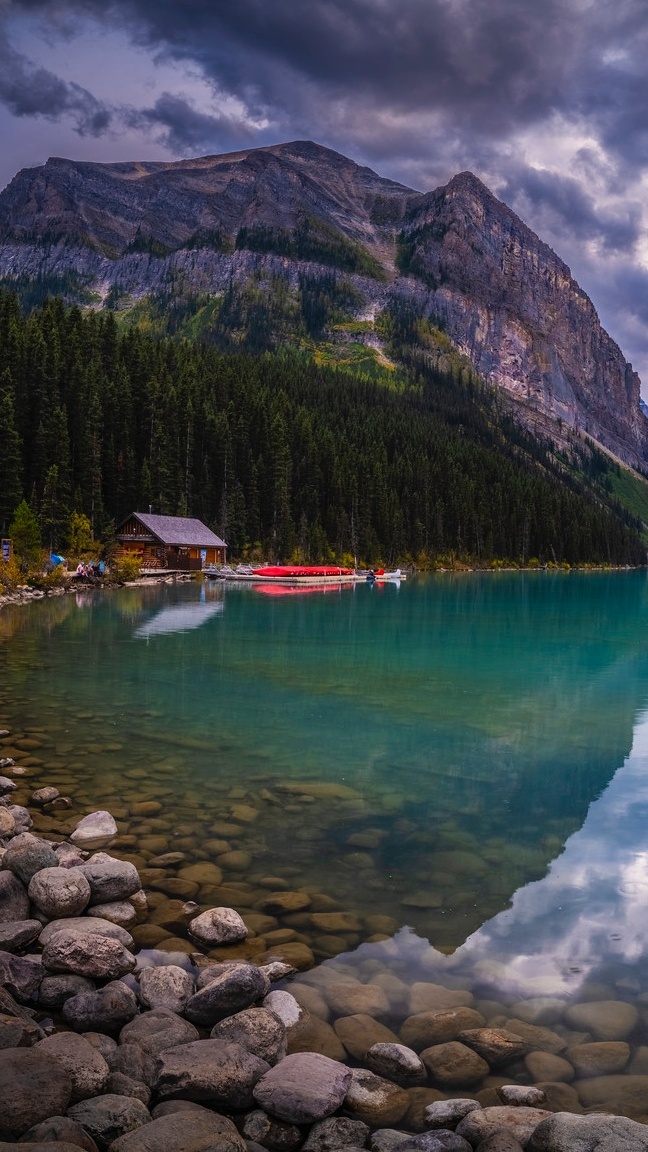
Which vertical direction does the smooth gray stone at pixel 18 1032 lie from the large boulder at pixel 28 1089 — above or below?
below

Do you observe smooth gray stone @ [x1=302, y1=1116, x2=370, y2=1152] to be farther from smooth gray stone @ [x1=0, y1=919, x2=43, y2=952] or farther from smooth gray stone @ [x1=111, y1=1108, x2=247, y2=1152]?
smooth gray stone @ [x1=0, y1=919, x2=43, y2=952]

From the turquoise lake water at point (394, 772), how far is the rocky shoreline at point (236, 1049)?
110cm

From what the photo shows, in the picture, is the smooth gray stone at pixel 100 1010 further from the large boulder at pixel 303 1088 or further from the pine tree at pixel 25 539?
the pine tree at pixel 25 539

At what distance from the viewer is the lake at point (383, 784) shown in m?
9.05

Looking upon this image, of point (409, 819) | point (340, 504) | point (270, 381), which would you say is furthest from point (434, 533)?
point (409, 819)

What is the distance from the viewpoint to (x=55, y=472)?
252 feet

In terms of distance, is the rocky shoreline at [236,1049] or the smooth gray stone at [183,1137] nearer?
the smooth gray stone at [183,1137]

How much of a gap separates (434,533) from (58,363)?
7935 centimetres

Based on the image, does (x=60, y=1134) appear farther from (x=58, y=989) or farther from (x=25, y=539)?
(x=25, y=539)

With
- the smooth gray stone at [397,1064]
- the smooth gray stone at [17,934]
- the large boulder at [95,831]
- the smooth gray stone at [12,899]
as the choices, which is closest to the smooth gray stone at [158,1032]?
the smooth gray stone at [397,1064]

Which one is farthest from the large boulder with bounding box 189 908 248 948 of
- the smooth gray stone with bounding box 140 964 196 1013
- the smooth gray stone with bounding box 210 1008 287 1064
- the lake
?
the smooth gray stone with bounding box 210 1008 287 1064

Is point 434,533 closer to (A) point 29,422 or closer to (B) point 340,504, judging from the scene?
(B) point 340,504

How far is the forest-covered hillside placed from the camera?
84625 mm

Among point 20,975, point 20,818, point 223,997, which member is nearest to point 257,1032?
point 223,997
